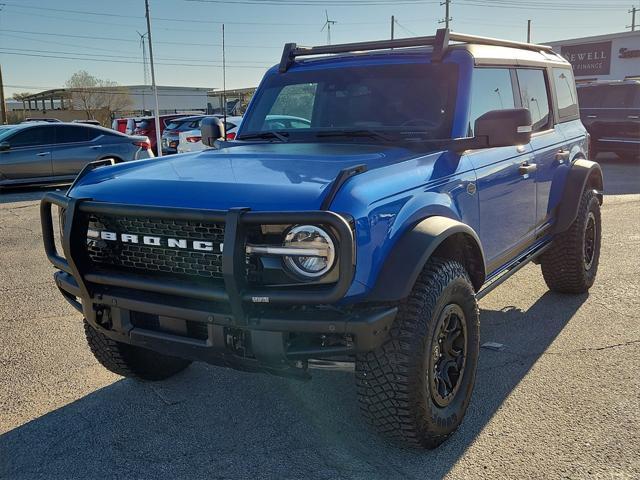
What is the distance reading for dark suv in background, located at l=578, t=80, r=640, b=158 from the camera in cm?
1462

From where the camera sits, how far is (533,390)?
11.7 ft

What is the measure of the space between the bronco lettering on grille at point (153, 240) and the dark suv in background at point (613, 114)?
1440 cm

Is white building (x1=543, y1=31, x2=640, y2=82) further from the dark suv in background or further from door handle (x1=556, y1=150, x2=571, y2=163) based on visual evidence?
door handle (x1=556, y1=150, x2=571, y2=163)

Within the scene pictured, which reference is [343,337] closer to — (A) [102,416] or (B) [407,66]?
(A) [102,416]

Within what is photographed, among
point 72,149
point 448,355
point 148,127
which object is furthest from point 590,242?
point 148,127

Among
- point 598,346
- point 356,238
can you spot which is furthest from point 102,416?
point 598,346

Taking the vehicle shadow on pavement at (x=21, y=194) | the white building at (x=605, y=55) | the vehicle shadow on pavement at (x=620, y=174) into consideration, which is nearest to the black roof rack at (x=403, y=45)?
the vehicle shadow on pavement at (x=620, y=174)

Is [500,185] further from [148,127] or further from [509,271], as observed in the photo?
[148,127]

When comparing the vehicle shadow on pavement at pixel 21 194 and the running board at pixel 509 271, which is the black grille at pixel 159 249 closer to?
the running board at pixel 509 271

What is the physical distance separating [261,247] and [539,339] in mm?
2662

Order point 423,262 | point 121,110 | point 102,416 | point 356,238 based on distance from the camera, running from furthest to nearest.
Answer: point 121,110 < point 102,416 < point 423,262 < point 356,238

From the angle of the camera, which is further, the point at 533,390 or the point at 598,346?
the point at 598,346

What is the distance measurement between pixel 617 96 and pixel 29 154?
526 inches

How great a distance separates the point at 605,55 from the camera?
109 feet
